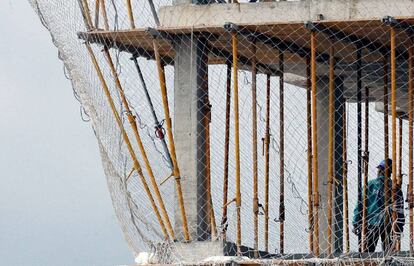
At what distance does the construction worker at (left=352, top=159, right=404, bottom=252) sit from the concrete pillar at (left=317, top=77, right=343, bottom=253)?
5.75 feet

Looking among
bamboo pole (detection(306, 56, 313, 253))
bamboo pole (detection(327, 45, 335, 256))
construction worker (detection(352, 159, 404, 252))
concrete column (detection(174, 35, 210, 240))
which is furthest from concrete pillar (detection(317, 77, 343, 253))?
concrete column (detection(174, 35, 210, 240))

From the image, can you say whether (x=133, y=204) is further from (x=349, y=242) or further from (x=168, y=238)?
(x=349, y=242)

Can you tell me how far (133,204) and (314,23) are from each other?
6865mm

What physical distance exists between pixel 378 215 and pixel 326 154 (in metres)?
4.84

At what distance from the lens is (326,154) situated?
51.3 m

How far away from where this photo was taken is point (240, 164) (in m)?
46.5

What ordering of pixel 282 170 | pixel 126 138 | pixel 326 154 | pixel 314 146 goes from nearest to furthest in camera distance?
pixel 314 146
pixel 126 138
pixel 282 170
pixel 326 154

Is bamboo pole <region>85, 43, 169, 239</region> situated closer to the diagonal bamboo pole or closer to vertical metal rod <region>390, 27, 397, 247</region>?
the diagonal bamboo pole

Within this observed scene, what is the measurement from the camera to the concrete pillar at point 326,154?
50.3m

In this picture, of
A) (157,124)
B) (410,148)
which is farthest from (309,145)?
(157,124)

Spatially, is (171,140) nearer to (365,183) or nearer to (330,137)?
(330,137)

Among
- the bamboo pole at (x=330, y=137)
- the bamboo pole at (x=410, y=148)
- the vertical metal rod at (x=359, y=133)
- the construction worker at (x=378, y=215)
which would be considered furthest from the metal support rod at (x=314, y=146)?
the vertical metal rod at (x=359, y=133)

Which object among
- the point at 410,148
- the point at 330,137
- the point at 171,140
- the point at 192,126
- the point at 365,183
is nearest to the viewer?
the point at 410,148

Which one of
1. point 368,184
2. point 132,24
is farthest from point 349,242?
point 132,24
